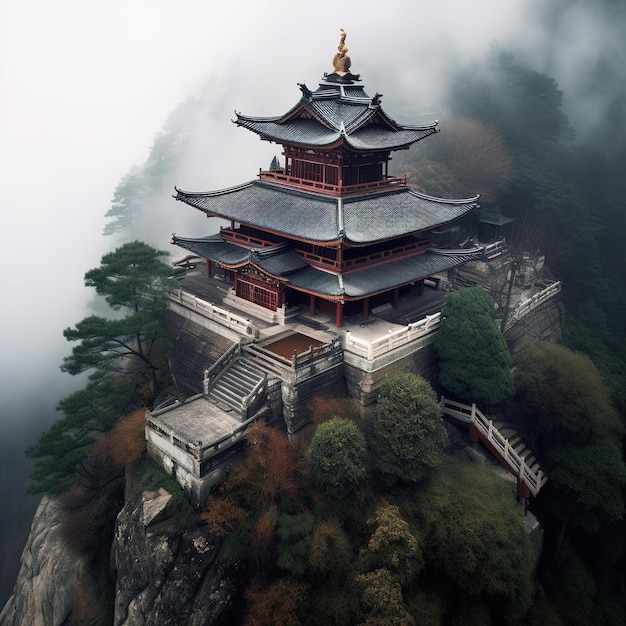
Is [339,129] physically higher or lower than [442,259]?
higher

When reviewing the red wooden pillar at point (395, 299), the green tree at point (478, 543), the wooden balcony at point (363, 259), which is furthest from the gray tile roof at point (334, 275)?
the green tree at point (478, 543)

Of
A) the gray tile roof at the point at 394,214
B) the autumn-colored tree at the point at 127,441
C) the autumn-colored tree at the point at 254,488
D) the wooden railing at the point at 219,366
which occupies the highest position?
the gray tile roof at the point at 394,214

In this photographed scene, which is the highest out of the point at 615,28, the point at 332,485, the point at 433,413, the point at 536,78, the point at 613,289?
the point at 615,28

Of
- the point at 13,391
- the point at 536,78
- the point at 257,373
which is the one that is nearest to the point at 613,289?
the point at 536,78

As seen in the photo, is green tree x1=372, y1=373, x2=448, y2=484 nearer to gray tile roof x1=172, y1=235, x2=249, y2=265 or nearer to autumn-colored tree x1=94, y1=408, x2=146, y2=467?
autumn-colored tree x1=94, y1=408, x2=146, y2=467

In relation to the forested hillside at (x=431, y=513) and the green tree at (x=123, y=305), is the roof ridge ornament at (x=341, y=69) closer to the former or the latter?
the green tree at (x=123, y=305)

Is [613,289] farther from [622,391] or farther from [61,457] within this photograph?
[61,457]
